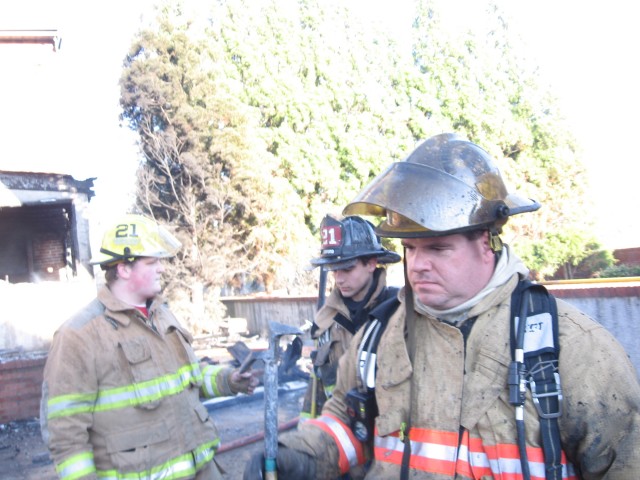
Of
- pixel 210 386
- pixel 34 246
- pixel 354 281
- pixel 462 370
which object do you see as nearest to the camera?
pixel 462 370

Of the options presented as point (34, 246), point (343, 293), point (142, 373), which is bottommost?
point (142, 373)

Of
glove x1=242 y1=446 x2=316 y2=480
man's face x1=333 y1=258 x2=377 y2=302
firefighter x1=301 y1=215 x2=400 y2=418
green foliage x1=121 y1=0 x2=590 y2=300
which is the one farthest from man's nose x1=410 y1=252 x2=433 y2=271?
green foliage x1=121 y1=0 x2=590 y2=300

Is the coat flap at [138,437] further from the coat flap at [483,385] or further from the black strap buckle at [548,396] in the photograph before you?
the black strap buckle at [548,396]

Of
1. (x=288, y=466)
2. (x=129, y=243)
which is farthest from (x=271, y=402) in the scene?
(x=129, y=243)

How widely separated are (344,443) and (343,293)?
1557 mm

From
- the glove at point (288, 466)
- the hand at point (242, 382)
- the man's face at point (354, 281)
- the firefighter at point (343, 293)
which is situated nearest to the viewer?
the glove at point (288, 466)

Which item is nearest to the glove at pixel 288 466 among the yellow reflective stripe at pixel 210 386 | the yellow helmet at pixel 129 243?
the yellow reflective stripe at pixel 210 386

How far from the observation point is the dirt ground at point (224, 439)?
633cm

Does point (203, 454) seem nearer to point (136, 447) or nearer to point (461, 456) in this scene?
point (136, 447)

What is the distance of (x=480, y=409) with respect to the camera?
1.74 m

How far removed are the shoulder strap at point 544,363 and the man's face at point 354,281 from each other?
1.84 meters

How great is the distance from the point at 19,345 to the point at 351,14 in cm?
2537

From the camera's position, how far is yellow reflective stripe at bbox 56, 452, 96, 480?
8.48 feet

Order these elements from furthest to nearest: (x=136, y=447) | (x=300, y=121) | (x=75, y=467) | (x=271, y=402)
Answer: (x=300, y=121) < (x=136, y=447) < (x=75, y=467) < (x=271, y=402)
